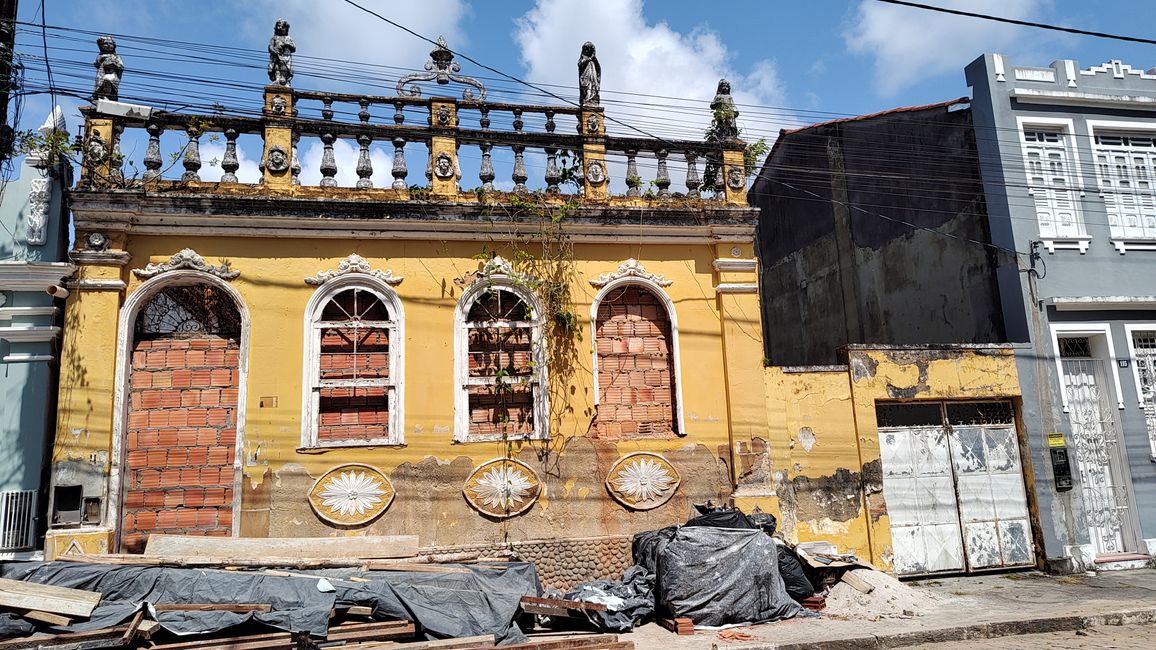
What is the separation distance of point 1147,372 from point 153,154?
14.0 m

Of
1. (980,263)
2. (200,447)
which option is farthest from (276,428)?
(980,263)

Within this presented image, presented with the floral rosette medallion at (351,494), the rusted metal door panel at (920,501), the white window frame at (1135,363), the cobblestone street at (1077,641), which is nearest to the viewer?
the cobblestone street at (1077,641)

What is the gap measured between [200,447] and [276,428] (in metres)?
0.87

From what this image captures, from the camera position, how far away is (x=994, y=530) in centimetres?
1032

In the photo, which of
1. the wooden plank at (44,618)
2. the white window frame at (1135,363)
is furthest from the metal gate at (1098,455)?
the wooden plank at (44,618)

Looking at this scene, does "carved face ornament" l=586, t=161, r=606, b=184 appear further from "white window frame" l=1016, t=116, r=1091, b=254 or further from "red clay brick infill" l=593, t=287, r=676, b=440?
"white window frame" l=1016, t=116, r=1091, b=254

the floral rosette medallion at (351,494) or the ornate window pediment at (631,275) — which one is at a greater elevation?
the ornate window pediment at (631,275)

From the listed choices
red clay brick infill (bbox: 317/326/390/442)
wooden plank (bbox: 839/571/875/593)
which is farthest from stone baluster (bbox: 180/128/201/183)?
wooden plank (bbox: 839/571/875/593)

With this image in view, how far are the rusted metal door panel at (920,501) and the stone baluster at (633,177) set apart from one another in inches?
184

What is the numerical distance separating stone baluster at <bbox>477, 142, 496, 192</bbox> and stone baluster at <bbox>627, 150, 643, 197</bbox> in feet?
6.00

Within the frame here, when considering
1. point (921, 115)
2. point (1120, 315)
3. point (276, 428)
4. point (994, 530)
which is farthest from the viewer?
point (921, 115)

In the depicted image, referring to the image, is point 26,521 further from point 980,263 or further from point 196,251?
point 980,263

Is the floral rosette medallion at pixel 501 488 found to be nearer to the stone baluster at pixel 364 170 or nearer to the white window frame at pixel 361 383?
the white window frame at pixel 361 383

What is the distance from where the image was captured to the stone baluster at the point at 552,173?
9945 mm
